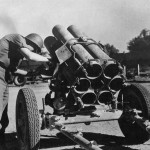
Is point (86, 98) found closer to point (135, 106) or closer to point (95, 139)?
point (135, 106)

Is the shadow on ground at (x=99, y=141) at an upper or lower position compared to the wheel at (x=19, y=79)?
lower

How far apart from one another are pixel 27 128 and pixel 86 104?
3.48ft

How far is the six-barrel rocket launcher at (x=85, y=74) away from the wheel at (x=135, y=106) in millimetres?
261

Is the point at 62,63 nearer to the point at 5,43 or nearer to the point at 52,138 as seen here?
the point at 5,43

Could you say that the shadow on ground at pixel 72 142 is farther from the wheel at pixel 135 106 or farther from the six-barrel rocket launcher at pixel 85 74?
the six-barrel rocket launcher at pixel 85 74

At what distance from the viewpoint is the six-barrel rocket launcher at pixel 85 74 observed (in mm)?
5039

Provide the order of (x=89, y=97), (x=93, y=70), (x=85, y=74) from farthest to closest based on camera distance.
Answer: (x=89, y=97) < (x=93, y=70) < (x=85, y=74)

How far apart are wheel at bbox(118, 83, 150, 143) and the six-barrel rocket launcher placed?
261 mm

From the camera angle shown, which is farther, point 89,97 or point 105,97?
point 105,97

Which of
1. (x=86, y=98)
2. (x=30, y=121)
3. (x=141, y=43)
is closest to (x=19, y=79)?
(x=86, y=98)

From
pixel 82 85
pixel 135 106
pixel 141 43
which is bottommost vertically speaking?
pixel 135 106

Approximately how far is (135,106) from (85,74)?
1.10 metres

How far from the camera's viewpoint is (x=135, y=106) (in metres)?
5.48

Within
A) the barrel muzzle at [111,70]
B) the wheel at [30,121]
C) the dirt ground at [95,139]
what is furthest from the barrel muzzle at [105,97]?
the wheel at [30,121]
